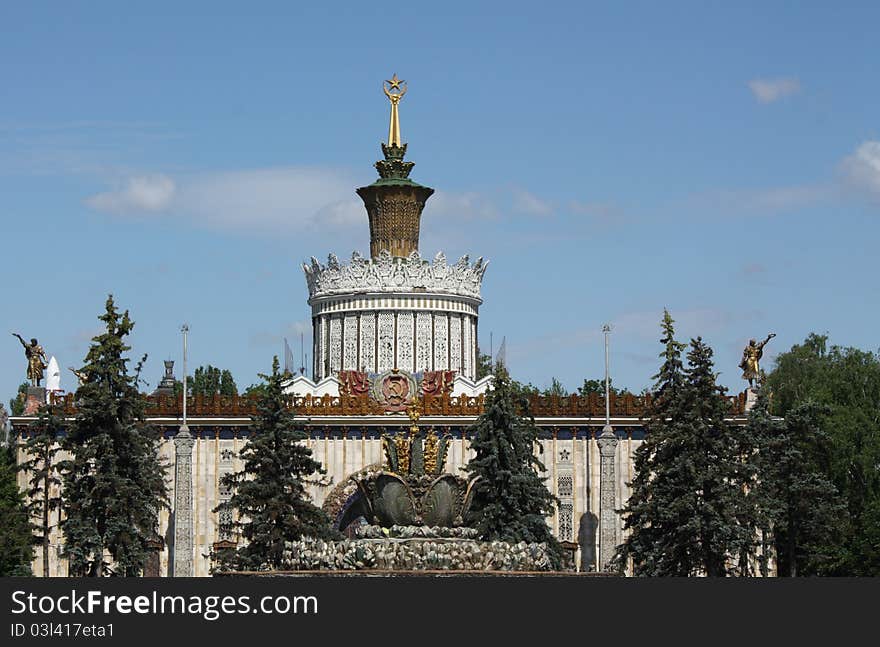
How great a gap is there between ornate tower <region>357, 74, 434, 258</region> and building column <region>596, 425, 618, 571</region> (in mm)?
13304

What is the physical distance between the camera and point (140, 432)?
212 feet

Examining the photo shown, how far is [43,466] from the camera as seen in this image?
72.1 m

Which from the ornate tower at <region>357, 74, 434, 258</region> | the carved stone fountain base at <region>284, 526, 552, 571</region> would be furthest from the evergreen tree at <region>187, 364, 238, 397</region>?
the carved stone fountain base at <region>284, 526, 552, 571</region>

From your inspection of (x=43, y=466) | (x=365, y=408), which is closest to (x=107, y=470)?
(x=43, y=466)

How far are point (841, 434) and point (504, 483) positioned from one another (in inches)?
795

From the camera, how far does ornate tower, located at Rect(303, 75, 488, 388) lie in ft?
259

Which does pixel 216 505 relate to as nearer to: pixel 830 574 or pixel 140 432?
pixel 140 432

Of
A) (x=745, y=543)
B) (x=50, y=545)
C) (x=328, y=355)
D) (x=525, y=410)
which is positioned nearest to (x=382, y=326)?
(x=328, y=355)

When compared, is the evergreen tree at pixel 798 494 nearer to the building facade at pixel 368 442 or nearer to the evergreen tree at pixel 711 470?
the building facade at pixel 368 442

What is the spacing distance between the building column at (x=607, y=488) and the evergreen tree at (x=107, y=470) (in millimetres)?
17953

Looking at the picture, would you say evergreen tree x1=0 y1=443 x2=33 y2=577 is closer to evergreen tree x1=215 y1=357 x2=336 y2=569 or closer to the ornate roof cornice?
evergreen tree x1=215 y1=357 x2=336 y2=569

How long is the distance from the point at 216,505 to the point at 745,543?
21.4 metres

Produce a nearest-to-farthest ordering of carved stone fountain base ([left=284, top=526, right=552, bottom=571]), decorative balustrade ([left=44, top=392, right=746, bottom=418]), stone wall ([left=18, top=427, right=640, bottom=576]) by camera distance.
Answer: carved stone fountain base ([left=284, top=526, right=552, bottom=571]) → stone wall ([left=18, top=427, right=640, bottom=576]) → decorative balustrade ([left=44, top=392, right=746, bottom=418])

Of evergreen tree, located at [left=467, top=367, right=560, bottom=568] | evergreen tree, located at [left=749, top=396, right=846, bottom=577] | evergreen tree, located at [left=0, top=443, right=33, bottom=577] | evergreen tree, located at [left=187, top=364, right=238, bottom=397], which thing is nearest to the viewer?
evergreen tree, located at [left=467, top=367, right=560, bottom=568]
